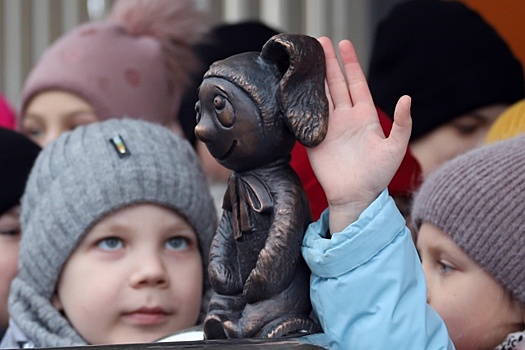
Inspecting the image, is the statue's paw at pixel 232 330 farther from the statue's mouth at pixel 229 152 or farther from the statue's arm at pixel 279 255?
the statue's mouth at pixel 229 152

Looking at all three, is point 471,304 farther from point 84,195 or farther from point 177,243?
point 84,195

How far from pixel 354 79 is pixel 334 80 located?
3 cm

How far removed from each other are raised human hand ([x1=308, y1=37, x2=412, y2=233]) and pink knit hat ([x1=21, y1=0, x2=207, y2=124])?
1974 millimetres

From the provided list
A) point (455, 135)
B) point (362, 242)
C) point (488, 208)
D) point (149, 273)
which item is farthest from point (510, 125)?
point (362, 242)

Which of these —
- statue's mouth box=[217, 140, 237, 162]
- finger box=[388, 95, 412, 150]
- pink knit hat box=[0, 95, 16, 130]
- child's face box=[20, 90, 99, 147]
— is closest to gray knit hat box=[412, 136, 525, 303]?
finger box=[388, 95, 412, 150]

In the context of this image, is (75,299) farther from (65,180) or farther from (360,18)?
(360,18)

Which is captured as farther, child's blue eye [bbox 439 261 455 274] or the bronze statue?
child's blue eye [bbox 439 261 455 274]

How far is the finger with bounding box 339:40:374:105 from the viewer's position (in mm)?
1629

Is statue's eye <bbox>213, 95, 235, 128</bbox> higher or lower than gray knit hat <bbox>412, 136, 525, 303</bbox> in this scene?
higher

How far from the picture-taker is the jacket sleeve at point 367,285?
1539 mm

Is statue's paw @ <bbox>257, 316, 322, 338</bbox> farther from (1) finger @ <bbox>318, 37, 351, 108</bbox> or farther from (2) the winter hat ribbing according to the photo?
(2) the winter hat ribbing

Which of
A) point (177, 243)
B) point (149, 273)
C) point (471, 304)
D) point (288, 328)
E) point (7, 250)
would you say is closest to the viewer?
point (288, 328)

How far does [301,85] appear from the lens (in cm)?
157

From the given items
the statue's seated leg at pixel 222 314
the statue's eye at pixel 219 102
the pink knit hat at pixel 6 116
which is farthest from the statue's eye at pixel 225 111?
the pink knit hat at pixel 6 116
